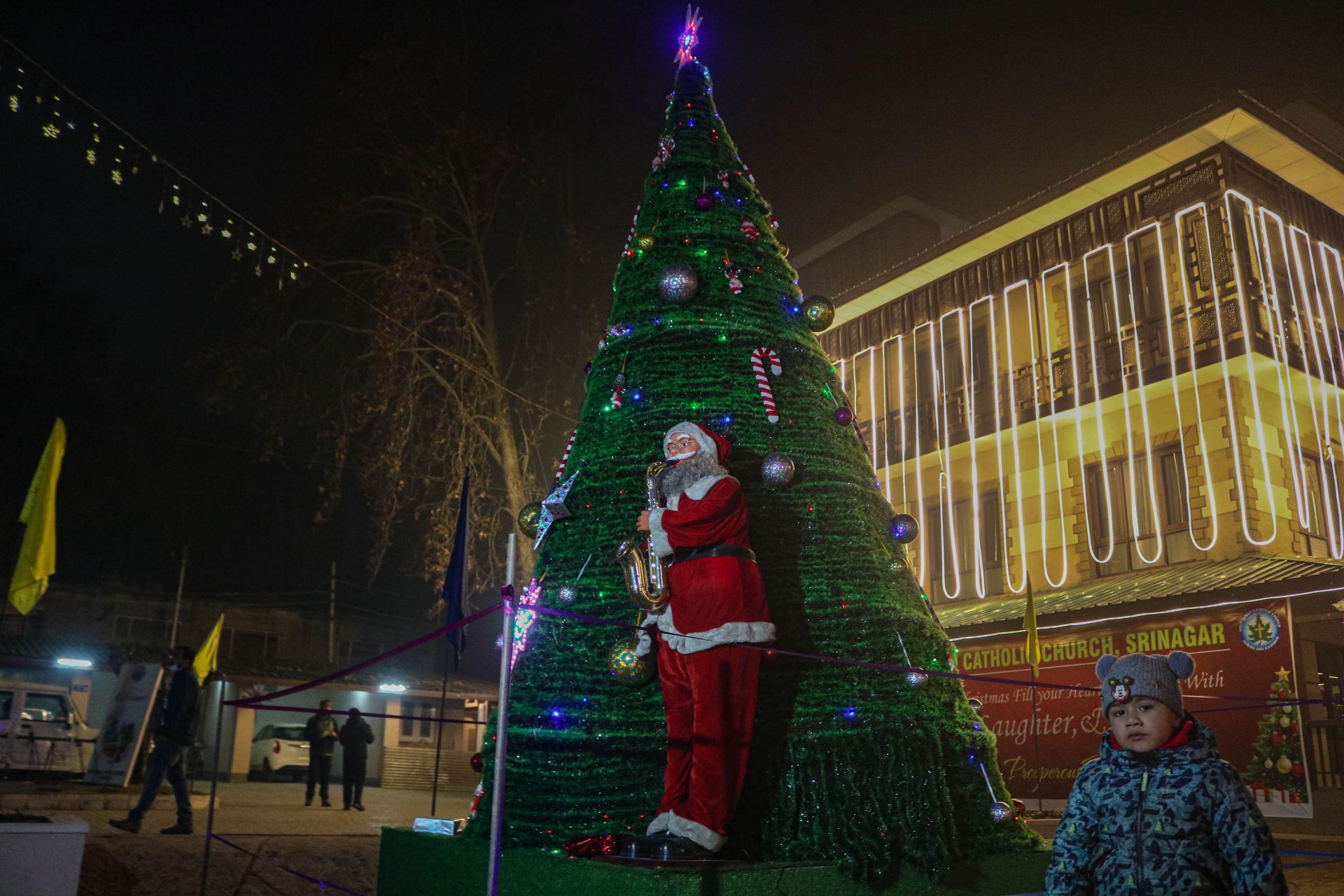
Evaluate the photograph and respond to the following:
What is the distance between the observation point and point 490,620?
3906cm

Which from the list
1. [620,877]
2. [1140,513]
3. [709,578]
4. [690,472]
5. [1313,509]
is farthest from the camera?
[1140,513]

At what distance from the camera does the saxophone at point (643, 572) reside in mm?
4316

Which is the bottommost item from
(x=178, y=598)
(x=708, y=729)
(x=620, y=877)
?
Result: (x=620, y=877)

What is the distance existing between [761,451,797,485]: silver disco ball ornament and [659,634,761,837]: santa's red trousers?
947 mm

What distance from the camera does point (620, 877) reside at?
3.76 metres

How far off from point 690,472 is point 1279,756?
1016 cm

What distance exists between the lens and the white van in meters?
17.3

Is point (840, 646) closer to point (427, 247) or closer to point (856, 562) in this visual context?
point (856, 562)

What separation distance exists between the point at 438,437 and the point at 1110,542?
10.2m

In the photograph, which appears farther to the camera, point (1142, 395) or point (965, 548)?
point (965, 548)

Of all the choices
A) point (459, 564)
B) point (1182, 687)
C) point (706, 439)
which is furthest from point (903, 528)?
point (1182, 687)

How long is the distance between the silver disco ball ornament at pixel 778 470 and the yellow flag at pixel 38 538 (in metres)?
5.05

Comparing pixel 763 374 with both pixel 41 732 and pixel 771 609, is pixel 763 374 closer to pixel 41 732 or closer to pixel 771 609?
pixel 771 609

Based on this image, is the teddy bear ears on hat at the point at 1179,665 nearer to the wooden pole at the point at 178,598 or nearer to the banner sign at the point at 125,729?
the banner sign at the point at 125,729
